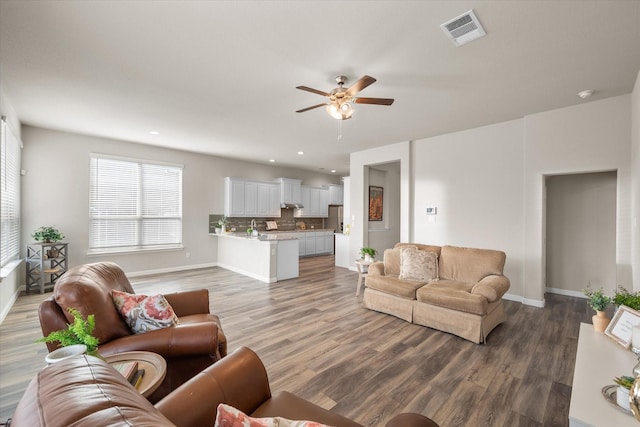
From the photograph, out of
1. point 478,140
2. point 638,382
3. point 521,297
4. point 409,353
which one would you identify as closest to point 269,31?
point 638,382

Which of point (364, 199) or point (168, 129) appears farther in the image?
point (364, 199)

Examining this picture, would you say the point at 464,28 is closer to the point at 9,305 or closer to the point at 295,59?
the point at 295,59

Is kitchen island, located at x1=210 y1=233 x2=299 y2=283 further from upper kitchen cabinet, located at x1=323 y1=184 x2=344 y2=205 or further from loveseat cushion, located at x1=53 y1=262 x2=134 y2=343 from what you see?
upper kitchen cabinet, located at x1=323 y1=184 x2=344 y2=205

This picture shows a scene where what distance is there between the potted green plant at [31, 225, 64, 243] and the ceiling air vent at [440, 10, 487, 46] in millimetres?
6214

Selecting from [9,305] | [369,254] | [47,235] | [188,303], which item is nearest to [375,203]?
[369,254]

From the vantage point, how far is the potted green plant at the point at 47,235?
14.7ft

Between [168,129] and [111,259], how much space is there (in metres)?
2.92

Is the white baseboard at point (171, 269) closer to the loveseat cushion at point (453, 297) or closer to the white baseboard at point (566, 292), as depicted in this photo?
the loveseat cushion at point (453, 297)

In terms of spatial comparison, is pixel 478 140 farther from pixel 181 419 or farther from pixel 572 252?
pixel 181 419

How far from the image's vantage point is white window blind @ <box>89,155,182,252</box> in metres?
5.39

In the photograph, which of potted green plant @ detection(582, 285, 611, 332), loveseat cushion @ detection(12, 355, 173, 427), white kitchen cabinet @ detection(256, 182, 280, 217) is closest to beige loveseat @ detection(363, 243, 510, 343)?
potted green plant @ detection(582, 285, 611, 332)

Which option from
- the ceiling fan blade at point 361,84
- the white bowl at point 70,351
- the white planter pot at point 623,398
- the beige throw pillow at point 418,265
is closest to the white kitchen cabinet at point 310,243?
the beige throw pillow at point 418,265

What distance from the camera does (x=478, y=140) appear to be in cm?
464

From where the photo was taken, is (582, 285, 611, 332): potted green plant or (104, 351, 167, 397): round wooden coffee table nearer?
(104, 351, 167, 397): round wooden coffee table
